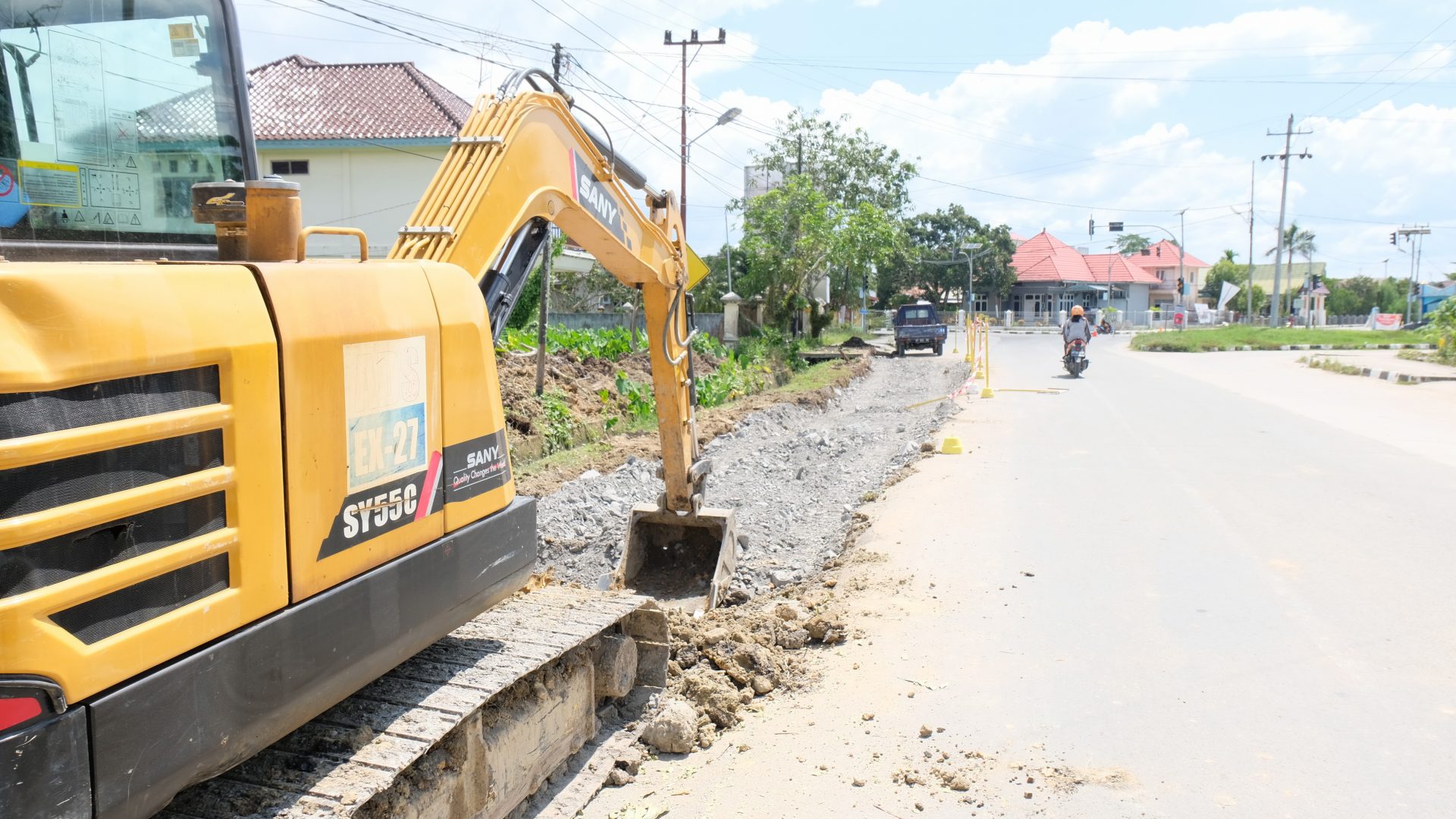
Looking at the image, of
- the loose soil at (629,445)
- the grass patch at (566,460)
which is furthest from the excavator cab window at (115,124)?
the grass patch at (566,460)

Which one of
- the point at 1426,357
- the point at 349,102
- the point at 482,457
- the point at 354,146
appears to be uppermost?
the point at 349,102

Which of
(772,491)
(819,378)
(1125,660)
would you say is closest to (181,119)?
(1125,660)

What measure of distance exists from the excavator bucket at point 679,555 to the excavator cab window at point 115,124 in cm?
462

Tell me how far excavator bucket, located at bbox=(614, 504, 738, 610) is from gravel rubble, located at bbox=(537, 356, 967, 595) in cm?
32

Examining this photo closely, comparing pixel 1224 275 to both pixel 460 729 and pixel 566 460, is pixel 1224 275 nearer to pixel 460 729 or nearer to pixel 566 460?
pixel 566 460

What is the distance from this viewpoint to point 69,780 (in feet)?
7.40

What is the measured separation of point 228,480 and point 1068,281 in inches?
3144

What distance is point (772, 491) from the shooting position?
11.2 metres

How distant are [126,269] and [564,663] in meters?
2.62

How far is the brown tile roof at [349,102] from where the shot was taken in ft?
97.7

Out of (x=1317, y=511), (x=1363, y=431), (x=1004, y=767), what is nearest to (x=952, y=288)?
(x=1363, y=431)

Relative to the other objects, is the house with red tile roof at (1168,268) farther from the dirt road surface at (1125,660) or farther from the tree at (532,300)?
the dirt road surface at (1125,660)

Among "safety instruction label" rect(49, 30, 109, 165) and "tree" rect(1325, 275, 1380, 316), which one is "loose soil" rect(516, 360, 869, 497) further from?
"tree" rect(1325, 275, 1380, 316)

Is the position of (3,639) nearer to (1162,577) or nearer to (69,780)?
(69,780)
